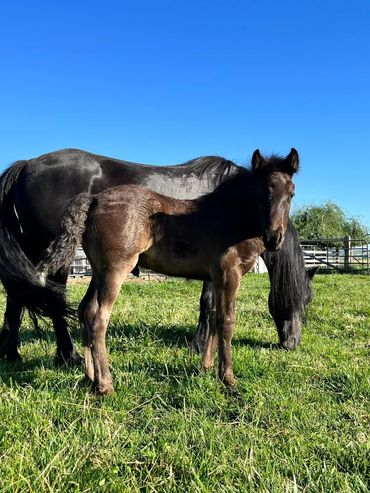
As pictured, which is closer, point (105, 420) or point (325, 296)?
point (105, 420)

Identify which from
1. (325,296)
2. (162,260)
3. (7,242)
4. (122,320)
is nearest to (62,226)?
(162,260)

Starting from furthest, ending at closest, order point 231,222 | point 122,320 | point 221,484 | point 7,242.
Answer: point 122,320
point 7,242
point 231,222
point 221,484

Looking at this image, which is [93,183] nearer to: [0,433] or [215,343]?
[215,343]

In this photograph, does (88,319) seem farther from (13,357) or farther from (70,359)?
(13,357)

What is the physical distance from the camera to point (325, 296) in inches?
403

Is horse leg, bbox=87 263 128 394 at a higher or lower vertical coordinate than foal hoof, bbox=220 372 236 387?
higher

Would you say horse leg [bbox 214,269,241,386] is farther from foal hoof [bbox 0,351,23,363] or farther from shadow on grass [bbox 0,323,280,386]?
foal hoof [bbox 0,351,23,363]

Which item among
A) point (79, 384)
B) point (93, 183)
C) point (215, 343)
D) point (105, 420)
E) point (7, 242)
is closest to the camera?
point (105, 420)

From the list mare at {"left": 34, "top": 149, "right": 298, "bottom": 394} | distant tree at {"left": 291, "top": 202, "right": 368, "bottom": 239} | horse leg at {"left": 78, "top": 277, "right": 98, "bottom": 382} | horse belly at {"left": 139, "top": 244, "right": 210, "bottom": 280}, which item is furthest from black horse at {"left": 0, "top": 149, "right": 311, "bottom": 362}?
distant tree at {"left": 291, "top": 202, "right": 368, "bottom": 239}

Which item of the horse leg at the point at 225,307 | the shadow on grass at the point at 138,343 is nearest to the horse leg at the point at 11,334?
the shadow on grass at the point at 138,343

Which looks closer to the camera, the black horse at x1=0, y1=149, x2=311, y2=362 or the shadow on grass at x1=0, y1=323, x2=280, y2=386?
the shadow on grass at x1=0, y1=323, x2=280, y2=386

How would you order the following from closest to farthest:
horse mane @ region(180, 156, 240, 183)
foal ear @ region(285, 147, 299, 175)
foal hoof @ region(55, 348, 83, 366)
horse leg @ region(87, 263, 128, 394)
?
horse leg @ region(87, 263, 128, 394) → foal ear @ region(285, 147, 299, 175) → foal hoof @ region(55, 348, 83, 366) → horse mane @ region(180, 156, 240, 183)

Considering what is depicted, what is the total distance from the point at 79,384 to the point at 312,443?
1.84 meters

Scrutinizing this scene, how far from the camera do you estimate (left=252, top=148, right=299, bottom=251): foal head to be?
11.8 feet
